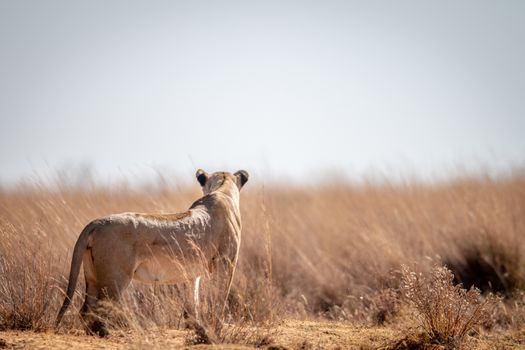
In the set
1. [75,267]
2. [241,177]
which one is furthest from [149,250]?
[241,177]

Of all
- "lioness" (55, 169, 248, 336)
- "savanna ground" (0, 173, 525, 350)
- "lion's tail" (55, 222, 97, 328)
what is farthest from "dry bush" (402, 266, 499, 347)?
"lion's tail" (55, 222, 97, 328)

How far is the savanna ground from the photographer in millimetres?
5859

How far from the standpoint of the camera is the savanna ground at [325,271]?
19.2ft

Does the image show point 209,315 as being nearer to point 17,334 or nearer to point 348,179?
point 17,334

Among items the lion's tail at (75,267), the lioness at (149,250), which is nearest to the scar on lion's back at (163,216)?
the lioness at (149,250)

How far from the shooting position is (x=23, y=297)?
590 centimetres

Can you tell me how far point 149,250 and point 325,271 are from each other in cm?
512

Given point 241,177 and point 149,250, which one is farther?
point 241,177

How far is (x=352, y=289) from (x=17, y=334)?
5.19 m

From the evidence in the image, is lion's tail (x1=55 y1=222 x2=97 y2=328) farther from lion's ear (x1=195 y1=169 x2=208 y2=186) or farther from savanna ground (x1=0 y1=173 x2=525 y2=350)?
lion's ear (x1=195 y1=169 x2=208 y2=186)

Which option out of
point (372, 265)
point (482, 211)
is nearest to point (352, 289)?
point (372, 265)

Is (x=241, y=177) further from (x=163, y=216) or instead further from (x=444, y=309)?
(x=444, y=309)

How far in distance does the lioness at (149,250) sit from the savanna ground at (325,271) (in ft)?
0.78

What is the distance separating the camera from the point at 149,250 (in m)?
5.68
